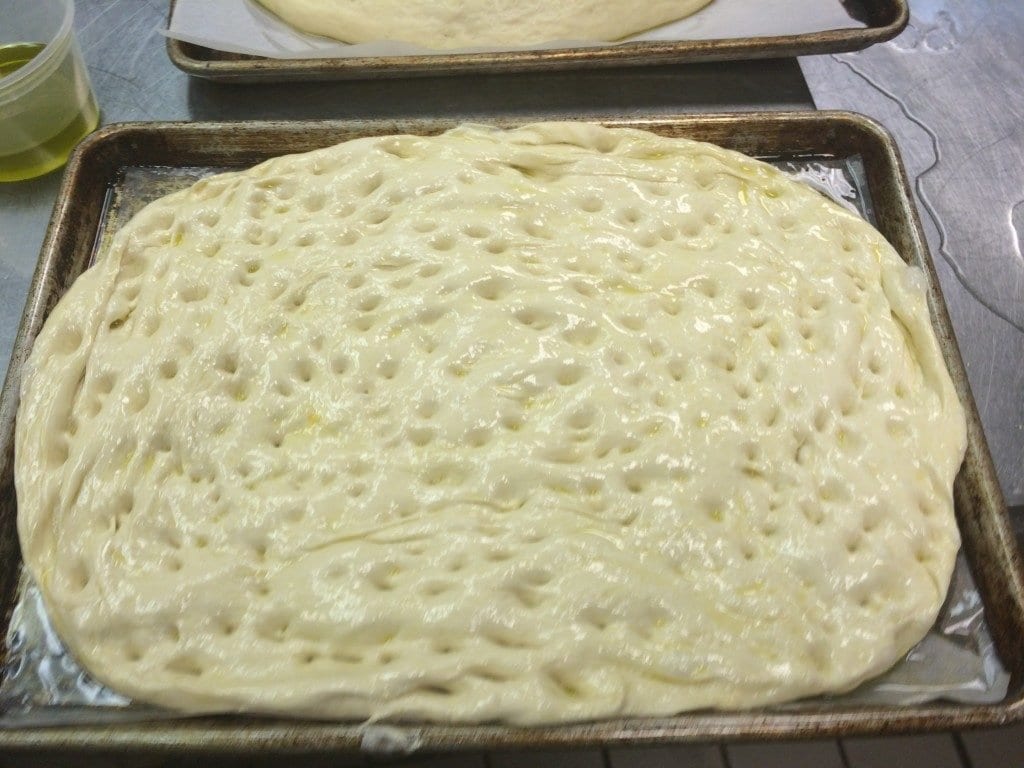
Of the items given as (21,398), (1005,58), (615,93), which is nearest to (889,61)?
(1005,58)

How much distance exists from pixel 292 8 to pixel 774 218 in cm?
81

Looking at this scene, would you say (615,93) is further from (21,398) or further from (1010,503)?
(21,398)

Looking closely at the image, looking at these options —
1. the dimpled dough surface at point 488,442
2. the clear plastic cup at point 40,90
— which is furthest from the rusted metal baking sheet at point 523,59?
the dimpled dough surface at point 488,442

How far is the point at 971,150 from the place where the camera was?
51.3 inches

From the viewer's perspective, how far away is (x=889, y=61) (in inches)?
55.5

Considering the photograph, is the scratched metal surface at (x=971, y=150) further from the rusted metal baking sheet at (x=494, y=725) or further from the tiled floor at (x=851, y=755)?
the tiled floor at (x=851, y=755)

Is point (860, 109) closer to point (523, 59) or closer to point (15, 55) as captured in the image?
point (523, 59)

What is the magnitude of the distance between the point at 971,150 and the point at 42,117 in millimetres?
1390

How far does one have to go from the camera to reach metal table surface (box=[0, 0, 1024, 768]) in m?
1.09

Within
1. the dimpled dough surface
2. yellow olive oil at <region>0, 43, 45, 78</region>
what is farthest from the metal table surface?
the dimpled dough surface

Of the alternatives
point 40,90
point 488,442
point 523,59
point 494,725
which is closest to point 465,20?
point 523,59

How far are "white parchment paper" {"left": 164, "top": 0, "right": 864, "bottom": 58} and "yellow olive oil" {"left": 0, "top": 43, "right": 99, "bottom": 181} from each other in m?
0.17

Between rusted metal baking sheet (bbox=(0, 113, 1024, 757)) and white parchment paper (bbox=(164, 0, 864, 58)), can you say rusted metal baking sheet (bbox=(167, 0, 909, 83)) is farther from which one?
rusted metal baking sheet (bbox=(0, 113, 1024, 757))

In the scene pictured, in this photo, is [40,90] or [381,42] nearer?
[40,90]
